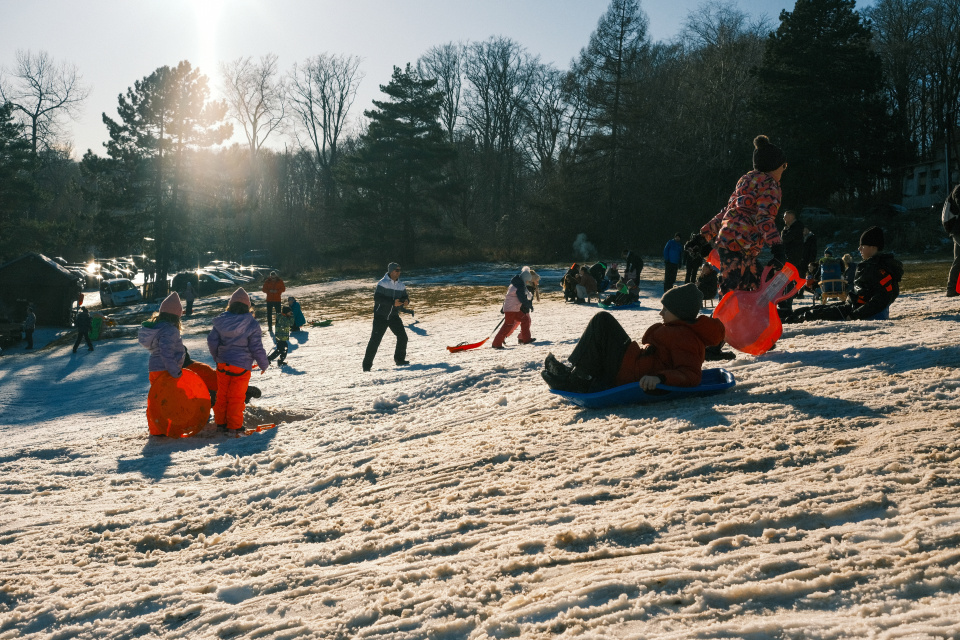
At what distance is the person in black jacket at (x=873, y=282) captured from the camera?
8.34 meters

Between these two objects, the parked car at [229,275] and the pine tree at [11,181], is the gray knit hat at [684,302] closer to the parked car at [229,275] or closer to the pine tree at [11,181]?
the parked car at [229,275]

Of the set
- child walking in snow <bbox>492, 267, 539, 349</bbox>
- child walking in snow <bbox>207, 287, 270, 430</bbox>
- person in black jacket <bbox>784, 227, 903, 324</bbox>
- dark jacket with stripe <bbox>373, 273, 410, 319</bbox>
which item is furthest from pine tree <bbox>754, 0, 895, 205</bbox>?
child walking in snow <bbox>207, 287, 270, 430</bbox>

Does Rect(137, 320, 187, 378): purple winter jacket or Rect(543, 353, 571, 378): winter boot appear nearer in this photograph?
Rect(543, 353, 571, 378): winter boot

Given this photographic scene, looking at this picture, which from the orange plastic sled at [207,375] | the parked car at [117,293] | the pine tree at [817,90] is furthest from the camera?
the pine tree at [817,90]

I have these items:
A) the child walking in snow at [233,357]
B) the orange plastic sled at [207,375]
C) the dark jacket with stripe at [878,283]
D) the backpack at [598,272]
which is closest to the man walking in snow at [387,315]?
the orange plastic sled at [207,375]

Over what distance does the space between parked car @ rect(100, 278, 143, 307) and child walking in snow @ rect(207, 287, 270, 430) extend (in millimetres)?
33810

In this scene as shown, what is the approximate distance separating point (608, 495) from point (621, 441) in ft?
3.03

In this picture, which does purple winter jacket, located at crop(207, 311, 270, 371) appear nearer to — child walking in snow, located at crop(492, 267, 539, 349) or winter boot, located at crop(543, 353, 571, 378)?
winter boot, located at crop(543, 353, 571, 378)

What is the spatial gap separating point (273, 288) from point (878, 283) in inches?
610

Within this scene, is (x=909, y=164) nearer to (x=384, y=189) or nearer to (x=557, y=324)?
(x=384, y=189)

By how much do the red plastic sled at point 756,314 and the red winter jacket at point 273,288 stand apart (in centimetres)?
1515

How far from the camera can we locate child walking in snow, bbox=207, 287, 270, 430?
7.63 meters

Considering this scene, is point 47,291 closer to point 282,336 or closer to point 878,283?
point 282,336

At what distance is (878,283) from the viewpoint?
839 cm
